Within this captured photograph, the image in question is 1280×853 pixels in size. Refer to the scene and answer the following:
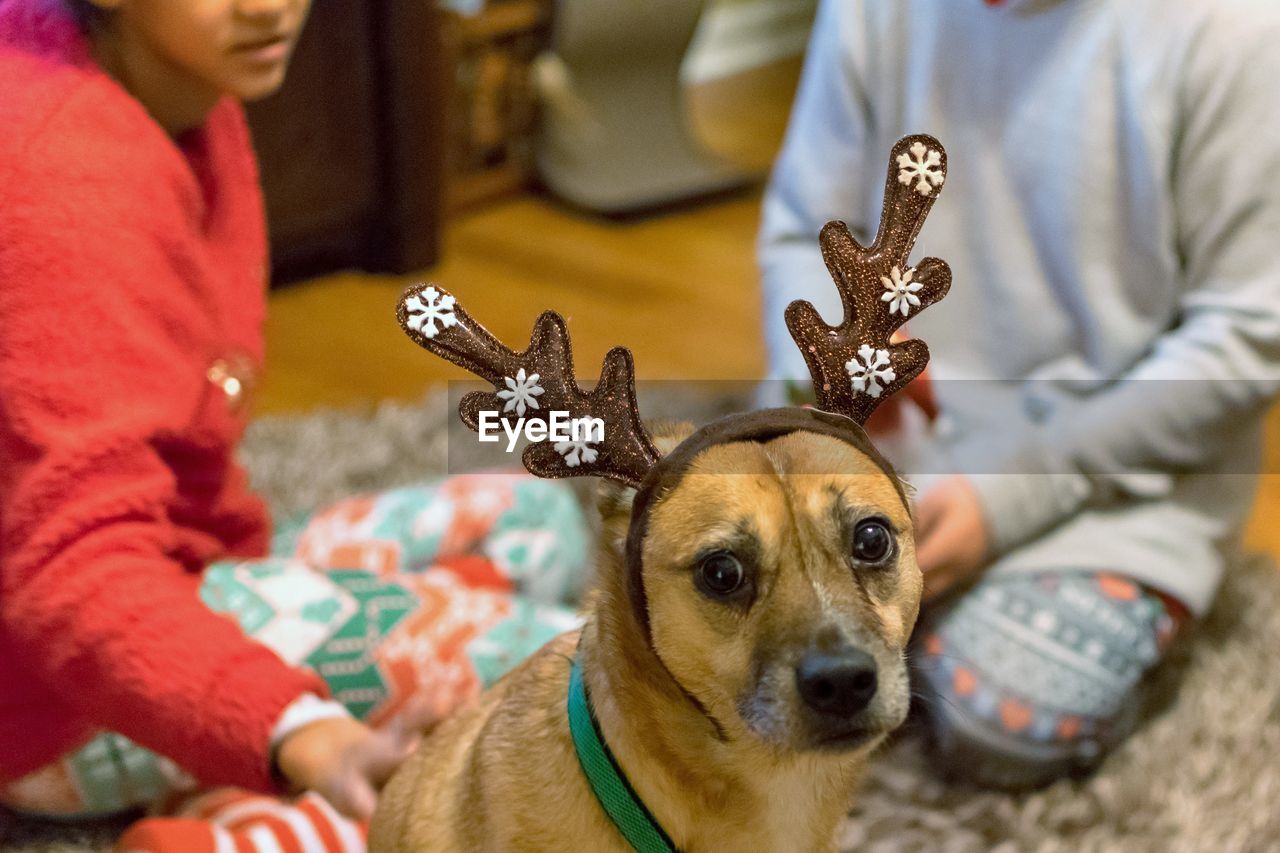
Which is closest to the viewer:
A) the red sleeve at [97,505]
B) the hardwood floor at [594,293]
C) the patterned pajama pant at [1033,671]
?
the red sleeve at [97,505]

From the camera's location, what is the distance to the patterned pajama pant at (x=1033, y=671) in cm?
102

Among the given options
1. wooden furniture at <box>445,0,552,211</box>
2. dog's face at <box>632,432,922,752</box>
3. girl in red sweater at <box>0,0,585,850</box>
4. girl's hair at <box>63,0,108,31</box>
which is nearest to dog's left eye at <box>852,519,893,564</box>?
dog's face at <box>632,432,922,752</box>

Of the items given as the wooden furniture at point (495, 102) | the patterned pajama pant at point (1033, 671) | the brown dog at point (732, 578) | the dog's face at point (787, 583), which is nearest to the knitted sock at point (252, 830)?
the brown dog at point (732, 578)

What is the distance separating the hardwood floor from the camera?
1.20 metres

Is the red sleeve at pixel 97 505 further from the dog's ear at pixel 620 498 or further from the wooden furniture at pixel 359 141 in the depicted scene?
the wooden furniture at pixel 359 141

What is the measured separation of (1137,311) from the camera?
105cm

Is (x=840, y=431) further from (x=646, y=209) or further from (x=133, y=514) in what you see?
(x=646, y=209)

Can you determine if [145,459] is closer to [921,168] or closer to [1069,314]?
[921,168]

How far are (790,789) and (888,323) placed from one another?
0.24 meters

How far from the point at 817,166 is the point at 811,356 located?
57cm

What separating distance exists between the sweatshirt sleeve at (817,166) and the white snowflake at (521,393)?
33cm

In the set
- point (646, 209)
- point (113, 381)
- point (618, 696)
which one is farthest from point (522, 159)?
point (618, 696)

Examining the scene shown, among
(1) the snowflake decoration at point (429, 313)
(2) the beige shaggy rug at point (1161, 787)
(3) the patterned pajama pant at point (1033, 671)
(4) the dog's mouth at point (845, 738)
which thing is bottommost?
(2) the beige shaggy rug at point (1161, 787)

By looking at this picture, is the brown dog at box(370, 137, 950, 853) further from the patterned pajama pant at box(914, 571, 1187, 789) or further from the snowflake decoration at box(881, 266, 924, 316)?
the patterned pajama pant at box(914, 571, 1187, 789)
